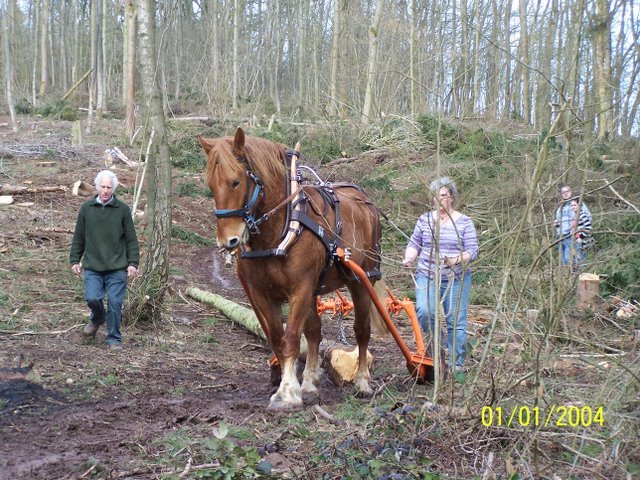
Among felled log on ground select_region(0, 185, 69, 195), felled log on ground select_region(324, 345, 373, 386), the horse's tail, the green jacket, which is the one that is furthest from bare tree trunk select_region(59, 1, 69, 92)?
felled log on ground select_region(324, 345, 373, 386)

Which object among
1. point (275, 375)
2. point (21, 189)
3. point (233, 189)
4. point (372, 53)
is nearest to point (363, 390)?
point (275, 375)

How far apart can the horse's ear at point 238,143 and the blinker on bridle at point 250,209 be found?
16cm

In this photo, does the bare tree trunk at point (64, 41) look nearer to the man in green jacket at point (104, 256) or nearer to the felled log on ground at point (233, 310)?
the felled log on ground at point (233, 310)

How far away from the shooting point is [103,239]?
717cm

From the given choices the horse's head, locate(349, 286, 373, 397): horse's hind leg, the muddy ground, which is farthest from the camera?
locate(349, 286, 373, 397): horse's hind leg

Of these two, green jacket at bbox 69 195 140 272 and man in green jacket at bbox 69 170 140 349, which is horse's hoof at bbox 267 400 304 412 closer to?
man in green jacket at bbox 69 170 140 349

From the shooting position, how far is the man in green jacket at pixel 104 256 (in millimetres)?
7117

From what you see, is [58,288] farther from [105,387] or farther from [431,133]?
[431,133]

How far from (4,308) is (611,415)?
6.71 metres

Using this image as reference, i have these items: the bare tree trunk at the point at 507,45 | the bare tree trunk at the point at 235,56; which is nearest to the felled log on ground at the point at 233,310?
the bare tree trunk at the point at 235,56

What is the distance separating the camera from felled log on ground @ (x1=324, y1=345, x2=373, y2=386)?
6.44m

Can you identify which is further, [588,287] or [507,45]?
[507,45]

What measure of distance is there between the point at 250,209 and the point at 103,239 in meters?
2.72
